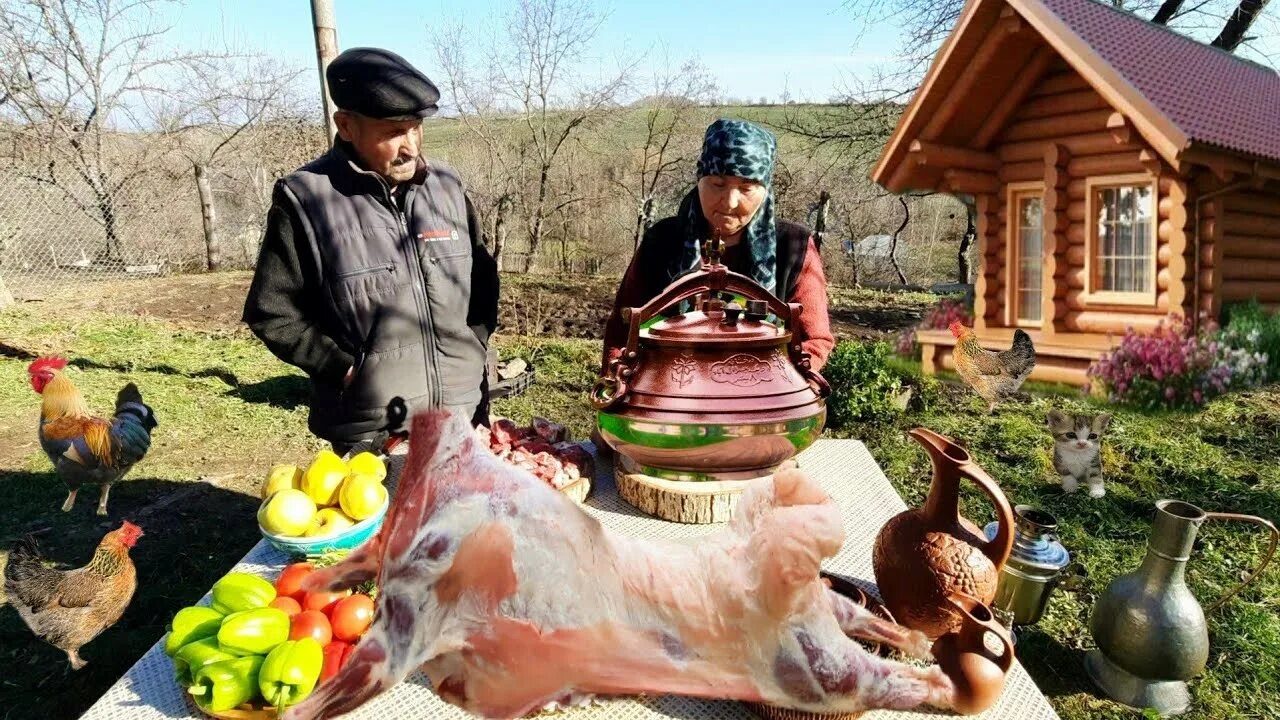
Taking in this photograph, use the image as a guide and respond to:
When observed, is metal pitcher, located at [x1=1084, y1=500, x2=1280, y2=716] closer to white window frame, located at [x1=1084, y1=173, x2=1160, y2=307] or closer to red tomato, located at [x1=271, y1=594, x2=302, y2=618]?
red tomato, located at [x1=271, y1=594, x2=302, y2=618]

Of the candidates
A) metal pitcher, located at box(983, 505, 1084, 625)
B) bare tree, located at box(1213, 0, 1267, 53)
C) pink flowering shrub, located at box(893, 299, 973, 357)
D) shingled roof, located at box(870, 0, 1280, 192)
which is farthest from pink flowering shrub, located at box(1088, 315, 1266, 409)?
bare tree, located at box(1213, 0, 1267, 53)

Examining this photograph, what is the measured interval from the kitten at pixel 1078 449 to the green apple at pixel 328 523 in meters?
4.37

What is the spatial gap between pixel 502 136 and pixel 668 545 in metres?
17.4

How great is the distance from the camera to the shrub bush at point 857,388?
6.14 meters

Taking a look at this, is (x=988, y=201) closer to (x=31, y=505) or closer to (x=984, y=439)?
(x=984, y=439)

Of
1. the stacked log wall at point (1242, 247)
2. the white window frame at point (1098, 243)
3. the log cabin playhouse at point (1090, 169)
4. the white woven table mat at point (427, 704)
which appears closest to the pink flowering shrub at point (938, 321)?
the log cabin playhouse at point (1090, 169)

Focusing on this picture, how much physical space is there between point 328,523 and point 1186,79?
316 inches

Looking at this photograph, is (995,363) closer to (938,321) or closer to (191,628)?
(938,321)

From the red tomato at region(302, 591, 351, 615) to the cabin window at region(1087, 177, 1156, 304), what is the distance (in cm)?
718

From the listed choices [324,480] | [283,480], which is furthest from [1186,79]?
[283,480]

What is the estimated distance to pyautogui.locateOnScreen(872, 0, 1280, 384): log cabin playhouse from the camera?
5938 mm

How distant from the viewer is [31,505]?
15.5 ft

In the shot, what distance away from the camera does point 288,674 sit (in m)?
1.81

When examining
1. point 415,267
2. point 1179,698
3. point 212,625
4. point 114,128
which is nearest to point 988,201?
point 1179,698
